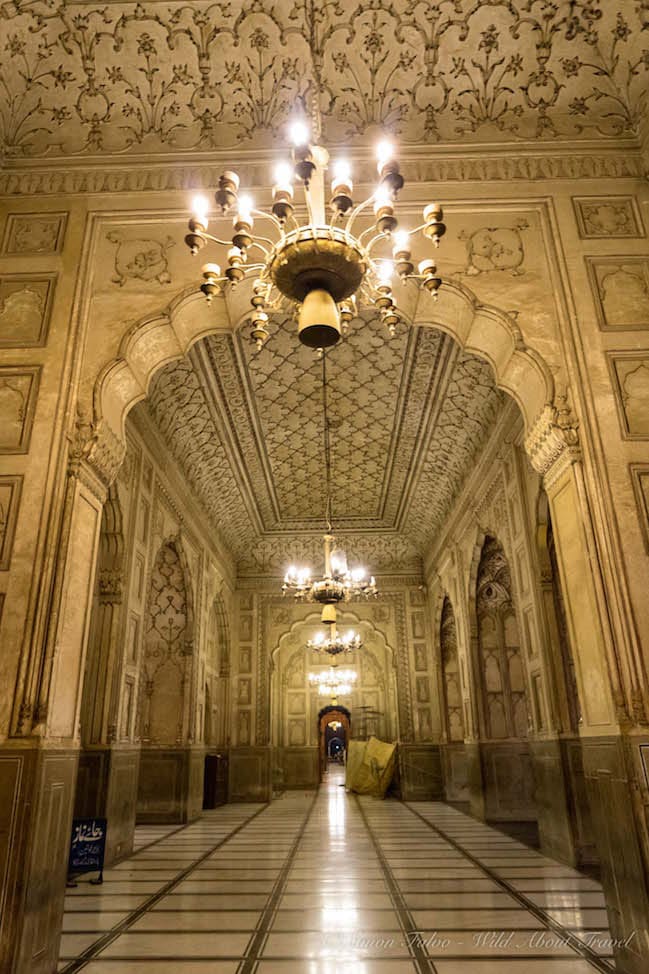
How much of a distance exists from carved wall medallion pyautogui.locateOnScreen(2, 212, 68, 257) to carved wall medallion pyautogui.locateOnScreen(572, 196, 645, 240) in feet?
11.1

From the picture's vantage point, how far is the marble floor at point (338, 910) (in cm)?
309

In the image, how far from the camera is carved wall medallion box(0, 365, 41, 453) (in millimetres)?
→ 3697

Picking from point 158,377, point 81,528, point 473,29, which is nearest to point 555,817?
point 81,528

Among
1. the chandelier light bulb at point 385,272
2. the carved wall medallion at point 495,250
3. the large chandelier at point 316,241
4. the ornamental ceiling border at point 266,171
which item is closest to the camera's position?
the large chandelier at point 316,241

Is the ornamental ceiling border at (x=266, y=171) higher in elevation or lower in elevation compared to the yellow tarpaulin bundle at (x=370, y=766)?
higher

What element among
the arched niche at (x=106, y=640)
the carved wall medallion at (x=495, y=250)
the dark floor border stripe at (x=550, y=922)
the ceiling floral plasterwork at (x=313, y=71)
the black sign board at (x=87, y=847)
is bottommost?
the dark floor border stripe at (x=550, y=922)

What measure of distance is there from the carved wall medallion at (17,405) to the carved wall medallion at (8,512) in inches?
7.3

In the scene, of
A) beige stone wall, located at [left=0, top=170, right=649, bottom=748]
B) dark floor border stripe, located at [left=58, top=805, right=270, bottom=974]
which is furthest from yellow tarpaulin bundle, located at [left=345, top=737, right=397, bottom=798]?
beige stone wall, located at [left=0, top=170, right=649, bottom=748]

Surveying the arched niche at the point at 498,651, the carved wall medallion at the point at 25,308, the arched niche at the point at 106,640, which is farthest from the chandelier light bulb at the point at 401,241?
the arched niche at the point at 498,651

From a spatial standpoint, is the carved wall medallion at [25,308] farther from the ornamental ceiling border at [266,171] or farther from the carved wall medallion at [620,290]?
the carved wall medallion at [620,290]

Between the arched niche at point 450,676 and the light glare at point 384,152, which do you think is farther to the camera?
the arched niche at point 450,676

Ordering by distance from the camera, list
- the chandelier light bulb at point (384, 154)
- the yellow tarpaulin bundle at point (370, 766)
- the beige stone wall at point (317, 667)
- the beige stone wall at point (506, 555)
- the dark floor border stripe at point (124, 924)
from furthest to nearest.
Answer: the beige stone wall at point (317, 667), the yellow tarpaulin bundle at point (370, 766), the beige stone wall at point (506, 555), the dark floor border stripe at point (124, 924), the chandelier light bulb at point (384, 154)

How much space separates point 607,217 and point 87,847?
5.78 m

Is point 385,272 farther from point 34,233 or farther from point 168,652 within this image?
point 168,652
